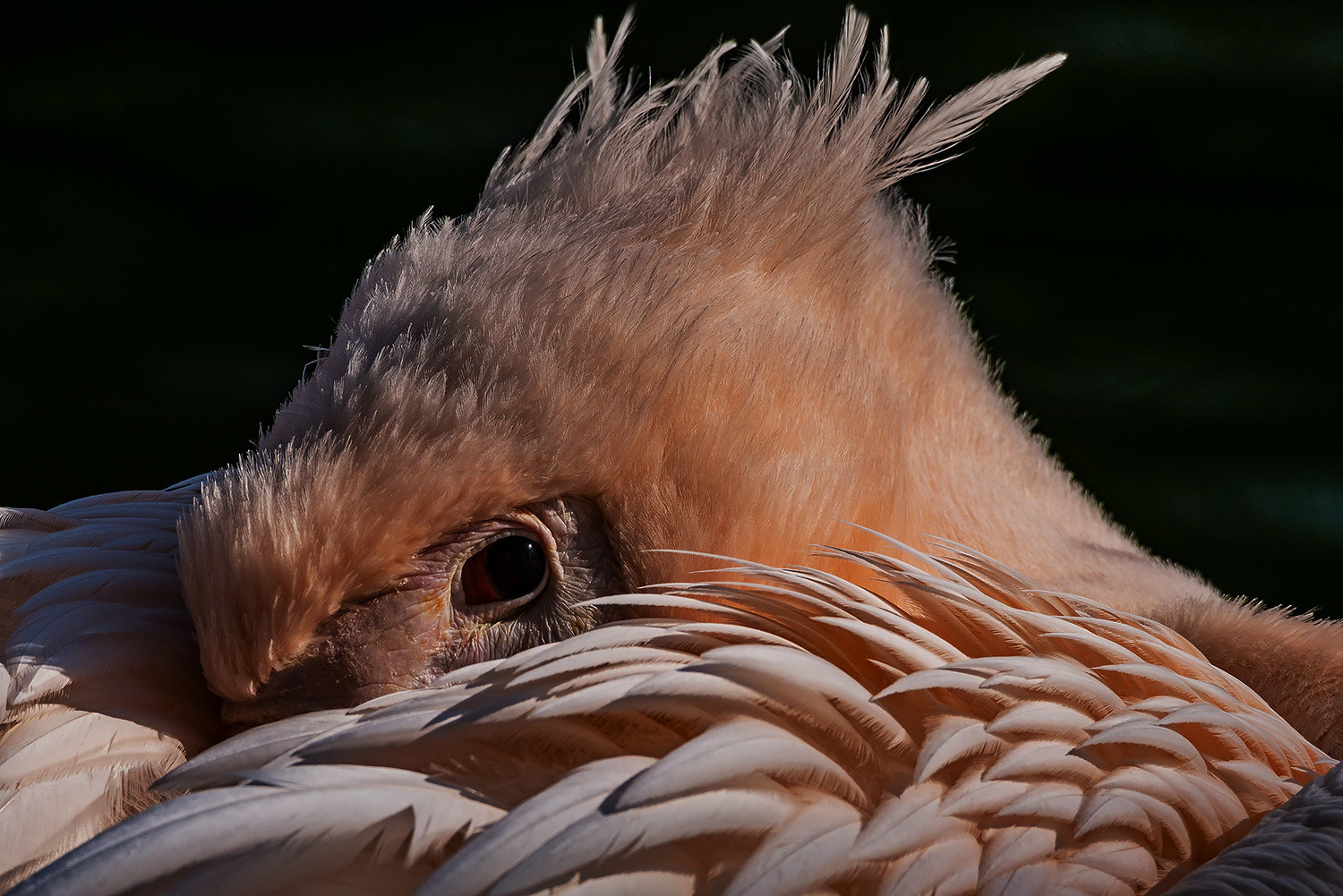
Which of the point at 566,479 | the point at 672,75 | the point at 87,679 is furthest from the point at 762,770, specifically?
the point at 672,75

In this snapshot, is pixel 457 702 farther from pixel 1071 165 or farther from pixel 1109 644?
pixel 1071 165

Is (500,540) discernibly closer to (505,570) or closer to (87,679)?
(505,570)

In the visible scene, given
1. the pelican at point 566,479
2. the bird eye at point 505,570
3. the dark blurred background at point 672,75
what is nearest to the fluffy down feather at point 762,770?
the pelican at point 566,479

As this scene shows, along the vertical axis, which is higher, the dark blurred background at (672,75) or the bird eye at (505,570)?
the dark blurred background at (672,75)

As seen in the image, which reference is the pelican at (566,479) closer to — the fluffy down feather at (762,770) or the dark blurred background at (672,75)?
the fluffy down feather at (762,770)

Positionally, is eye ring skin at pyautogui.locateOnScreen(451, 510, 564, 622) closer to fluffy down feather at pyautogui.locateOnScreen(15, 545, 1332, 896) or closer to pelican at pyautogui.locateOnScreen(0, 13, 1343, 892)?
pelican at pyautogui.locateOnScreen(0, 13, 1343, 892)

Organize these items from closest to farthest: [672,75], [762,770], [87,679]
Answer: [762,770], [87,679], [672,75]
